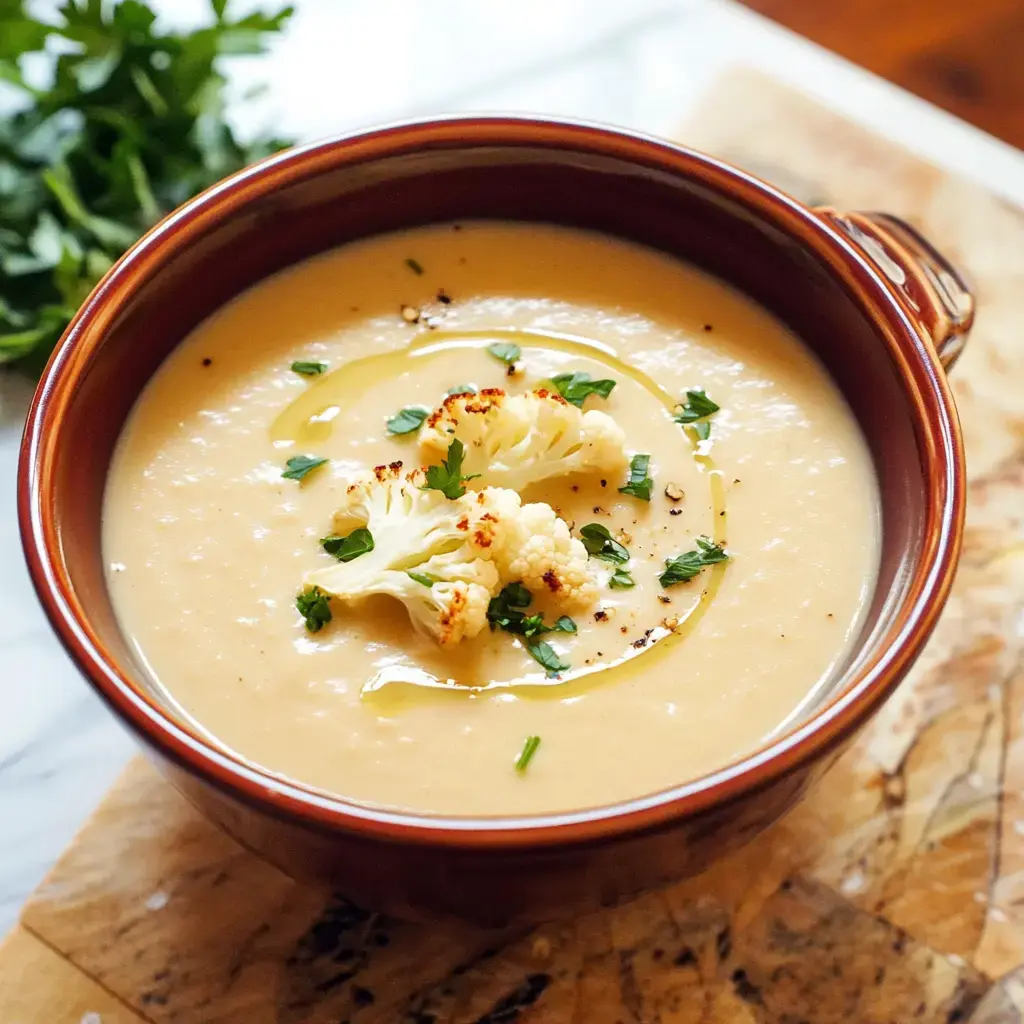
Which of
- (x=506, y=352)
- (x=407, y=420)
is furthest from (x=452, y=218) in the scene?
(x=407, y=420)

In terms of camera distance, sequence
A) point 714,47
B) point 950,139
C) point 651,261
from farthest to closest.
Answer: point 714,47, point 950,139, point 651,261

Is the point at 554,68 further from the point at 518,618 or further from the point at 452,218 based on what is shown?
the point at 518,618

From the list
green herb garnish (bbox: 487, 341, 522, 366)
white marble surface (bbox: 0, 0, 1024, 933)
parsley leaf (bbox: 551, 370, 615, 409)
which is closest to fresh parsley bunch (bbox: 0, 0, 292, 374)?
white marble surface (bbox: 0, 0, 1024, 933)

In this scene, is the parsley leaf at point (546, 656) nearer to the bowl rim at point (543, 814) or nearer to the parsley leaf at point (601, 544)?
the parsley leaf at point (601, 544)

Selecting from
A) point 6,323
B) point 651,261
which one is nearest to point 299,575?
point 651,261

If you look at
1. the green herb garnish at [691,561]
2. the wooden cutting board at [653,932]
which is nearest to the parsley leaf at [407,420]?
the green herb garnish at [691,561]

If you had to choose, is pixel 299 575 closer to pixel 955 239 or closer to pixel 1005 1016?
pixel 1005 1016

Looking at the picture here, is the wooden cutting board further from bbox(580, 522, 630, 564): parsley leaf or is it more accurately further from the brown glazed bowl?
bbox(580, 522, 630, 564): parsley leaf
